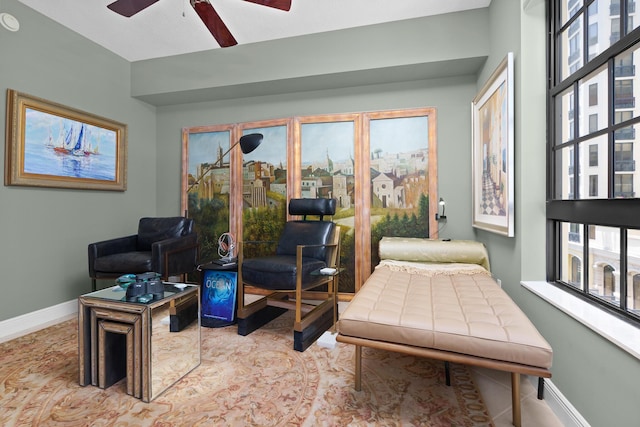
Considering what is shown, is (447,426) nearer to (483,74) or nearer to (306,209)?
(306,209)

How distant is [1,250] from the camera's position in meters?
2.58

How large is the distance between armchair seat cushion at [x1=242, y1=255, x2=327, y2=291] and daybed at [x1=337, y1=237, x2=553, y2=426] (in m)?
0.56

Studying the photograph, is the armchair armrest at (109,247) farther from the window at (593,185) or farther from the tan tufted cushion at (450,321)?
the window at (593,185)

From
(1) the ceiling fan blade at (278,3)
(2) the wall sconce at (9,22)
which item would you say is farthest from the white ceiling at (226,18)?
(1) the ceiling fan blade at (278,3)

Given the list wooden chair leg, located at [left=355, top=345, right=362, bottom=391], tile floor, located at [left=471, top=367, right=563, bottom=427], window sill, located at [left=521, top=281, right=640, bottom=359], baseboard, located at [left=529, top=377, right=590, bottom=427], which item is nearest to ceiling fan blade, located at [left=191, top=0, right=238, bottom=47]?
wooden chair leg, located at [left=355, top=345, right=362, bottom=391]

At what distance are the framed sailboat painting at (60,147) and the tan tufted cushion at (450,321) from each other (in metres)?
3.26

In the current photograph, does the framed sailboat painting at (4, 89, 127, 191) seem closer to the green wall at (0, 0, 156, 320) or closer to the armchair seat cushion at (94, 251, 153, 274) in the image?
the green wall at (0, 0, 156, 320)

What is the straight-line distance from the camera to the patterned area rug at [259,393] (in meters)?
1.52

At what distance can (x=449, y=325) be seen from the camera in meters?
1.45

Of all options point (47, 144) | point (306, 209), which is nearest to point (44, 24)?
point (47, 144)

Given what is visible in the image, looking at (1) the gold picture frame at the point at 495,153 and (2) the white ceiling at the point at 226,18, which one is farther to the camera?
(2) the white ceiling at the point at 226,18

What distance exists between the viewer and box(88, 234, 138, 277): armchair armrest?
288 centimetres

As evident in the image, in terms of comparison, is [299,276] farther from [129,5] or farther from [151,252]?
[129,5]

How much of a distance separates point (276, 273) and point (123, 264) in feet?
5.32
